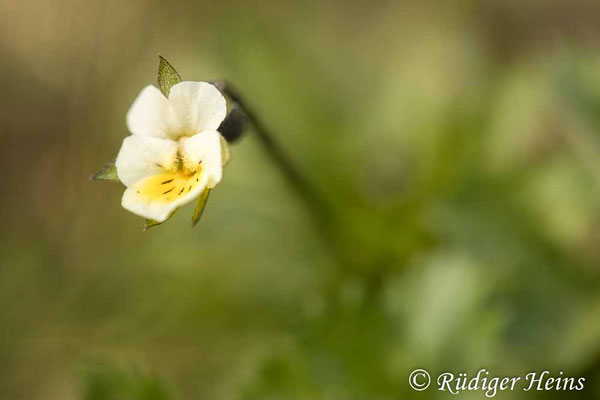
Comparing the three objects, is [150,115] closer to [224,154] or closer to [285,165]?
[224,154]

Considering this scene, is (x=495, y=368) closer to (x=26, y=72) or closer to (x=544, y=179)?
(x=544, y=179)

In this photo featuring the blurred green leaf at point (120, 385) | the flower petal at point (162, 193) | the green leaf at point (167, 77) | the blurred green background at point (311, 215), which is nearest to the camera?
the flower petal at point (162, 193)

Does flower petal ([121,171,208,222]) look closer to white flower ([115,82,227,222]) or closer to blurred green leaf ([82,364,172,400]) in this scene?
white flower ([115,82,227,222])

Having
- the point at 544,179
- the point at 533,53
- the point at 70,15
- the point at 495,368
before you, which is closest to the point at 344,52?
the point at 533,53

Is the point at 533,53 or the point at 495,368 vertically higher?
the point at 533,53

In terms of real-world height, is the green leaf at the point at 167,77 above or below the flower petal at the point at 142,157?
above

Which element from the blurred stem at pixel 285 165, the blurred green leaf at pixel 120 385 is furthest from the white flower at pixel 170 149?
the blurred green leaf at pixel 120 385

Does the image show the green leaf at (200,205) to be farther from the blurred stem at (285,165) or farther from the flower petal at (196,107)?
the blurred stem at (285,165)
